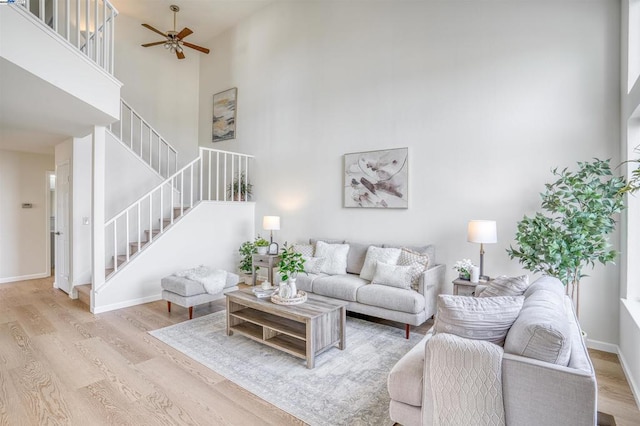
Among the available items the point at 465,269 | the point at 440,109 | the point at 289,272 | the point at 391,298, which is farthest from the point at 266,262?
the point at 440,109

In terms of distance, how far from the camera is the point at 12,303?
4715 mm

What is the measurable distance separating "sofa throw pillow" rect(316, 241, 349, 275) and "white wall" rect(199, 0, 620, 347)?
442 mm

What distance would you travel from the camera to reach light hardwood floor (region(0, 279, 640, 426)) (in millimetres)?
2217

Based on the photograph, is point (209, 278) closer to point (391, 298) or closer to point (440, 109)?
point (391, 298)

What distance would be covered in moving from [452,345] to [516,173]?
9.13ft

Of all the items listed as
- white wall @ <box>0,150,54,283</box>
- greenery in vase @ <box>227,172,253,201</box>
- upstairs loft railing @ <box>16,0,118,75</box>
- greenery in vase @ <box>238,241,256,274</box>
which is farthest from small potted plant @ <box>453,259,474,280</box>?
white wall @ <box>0,150,54,283</box>

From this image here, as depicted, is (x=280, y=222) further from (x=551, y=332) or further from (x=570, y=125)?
(x=551, y=332)

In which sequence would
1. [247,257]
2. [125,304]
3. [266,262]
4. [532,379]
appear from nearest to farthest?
[532,379] → [125,304] → [266,262] → [247,257]

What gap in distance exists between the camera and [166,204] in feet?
21.1

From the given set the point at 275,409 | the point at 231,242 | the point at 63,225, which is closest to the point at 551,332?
the point at 275,409

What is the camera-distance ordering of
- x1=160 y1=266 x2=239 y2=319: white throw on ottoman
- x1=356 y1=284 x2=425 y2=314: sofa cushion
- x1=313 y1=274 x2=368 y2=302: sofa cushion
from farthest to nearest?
x1=160 y1=266 x2=239 y2=319: white throw on ottoman < x1=313 y1=274 x2=368 y2=302: sofa cushion < x1=356 y1=284 x2=425 y2=314: sofa cushion

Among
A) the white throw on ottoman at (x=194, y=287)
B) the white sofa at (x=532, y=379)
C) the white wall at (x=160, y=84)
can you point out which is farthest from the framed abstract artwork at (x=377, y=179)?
the white wall at (x=160, y=84)

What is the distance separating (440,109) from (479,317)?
3157mm

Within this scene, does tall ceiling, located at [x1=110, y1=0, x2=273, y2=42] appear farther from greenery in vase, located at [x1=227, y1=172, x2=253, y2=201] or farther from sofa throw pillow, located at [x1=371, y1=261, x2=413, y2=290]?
sofa throw pillow, located at [x1=371, y1=261, x2=413, y2=290]
